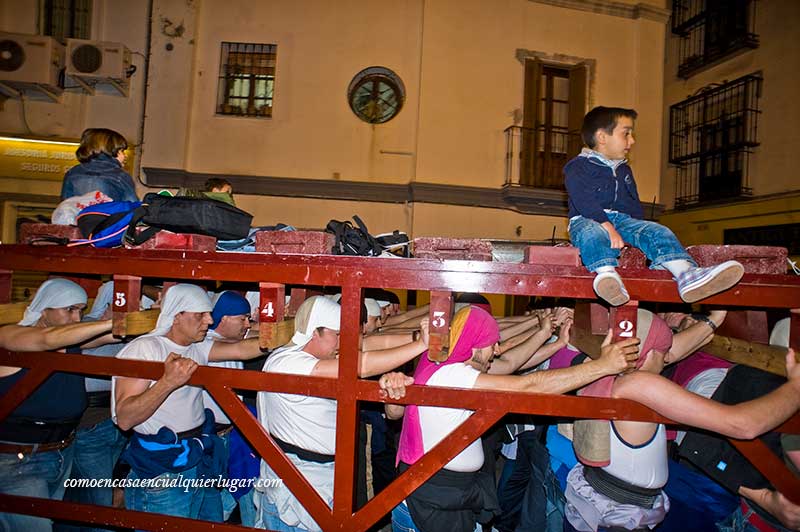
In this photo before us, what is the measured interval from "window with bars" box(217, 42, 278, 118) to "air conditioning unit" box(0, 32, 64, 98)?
117 inches

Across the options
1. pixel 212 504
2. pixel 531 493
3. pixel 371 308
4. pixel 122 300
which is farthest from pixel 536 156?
pixel 122 300

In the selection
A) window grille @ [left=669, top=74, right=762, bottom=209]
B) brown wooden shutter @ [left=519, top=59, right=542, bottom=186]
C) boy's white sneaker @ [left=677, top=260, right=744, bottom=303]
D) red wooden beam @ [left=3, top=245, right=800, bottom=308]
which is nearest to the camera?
boy's white sneaker @ [left=677, top=260, right=744, bottom=303]

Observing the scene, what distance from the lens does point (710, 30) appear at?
14.0m

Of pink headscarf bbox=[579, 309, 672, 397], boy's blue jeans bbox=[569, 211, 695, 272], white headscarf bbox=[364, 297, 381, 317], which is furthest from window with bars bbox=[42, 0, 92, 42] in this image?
pink headscarf bbox=[579, 309, 672, 397]

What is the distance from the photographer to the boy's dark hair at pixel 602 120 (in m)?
3.04

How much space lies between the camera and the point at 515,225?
10570 mm

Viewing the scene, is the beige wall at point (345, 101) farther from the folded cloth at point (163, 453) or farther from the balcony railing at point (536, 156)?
the folded cloth at point (163, 453)

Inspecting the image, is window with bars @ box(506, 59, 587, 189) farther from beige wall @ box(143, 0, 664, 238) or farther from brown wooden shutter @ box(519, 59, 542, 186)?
beige wall @ box(143, 0, 664, 238)

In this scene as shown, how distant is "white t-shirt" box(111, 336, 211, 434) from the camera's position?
116 inches

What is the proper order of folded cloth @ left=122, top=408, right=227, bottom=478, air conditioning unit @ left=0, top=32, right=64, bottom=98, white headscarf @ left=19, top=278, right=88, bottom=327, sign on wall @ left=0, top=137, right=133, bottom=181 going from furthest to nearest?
sign on wall @ left=0, top=137, right=133, bottom=181 < air conditioning unit @ left=0, top=32, right=64, bottom=98 < white headscarf @ left=19, top=278, right=88, bottom=327 < folded cloth @ left=122, top=408, right=227, bottom=478

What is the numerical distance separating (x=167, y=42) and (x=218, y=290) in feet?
27.2

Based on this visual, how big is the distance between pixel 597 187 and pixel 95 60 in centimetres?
1000

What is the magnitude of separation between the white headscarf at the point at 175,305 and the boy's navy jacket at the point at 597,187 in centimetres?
243

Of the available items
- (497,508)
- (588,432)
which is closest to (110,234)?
(497,508)
